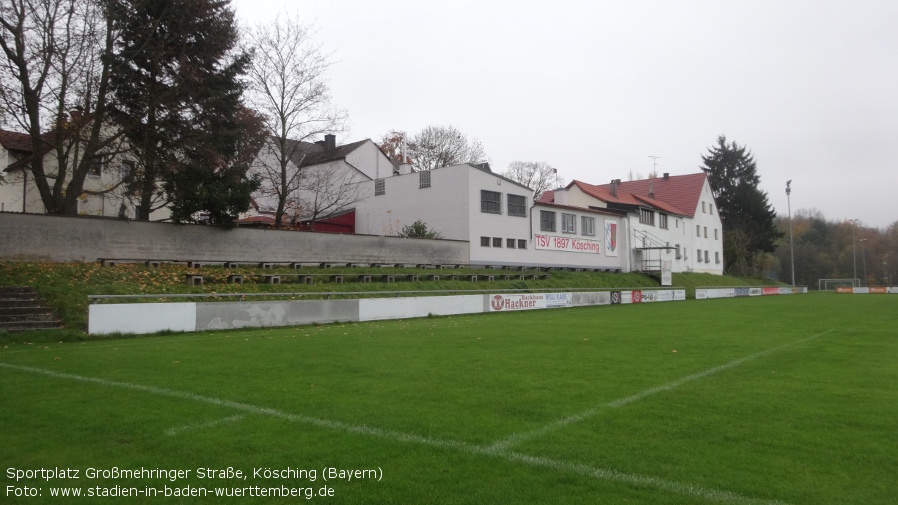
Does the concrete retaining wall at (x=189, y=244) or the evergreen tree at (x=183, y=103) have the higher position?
the evergreen tree at (x=183, y=103)

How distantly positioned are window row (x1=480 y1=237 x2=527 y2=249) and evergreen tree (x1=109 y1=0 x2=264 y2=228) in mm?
17452

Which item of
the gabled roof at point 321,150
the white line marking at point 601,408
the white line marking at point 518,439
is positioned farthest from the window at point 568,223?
the white line marking at point 518,439

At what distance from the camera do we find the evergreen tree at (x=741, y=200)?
80.4 meters

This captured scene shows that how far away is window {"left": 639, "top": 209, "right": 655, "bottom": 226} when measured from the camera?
185 feet

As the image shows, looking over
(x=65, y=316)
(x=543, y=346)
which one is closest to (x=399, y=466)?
(x=543, y=346)

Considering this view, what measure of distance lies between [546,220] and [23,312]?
35.1m

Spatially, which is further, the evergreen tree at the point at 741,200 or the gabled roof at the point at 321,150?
the evergreen tree at the point at 741,200

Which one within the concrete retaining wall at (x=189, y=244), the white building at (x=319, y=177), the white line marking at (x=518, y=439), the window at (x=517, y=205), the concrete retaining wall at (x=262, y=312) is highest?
the white building at (x=319, y=177)

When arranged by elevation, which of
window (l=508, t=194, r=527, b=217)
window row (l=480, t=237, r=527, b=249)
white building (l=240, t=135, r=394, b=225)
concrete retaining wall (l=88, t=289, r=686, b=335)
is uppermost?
white building (l=240, t=135, r=394, b=225)

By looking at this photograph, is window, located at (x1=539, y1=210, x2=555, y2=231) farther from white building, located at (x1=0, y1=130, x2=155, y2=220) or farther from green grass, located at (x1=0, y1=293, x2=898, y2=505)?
green grass, located at (x1=0, y1=293, x2=898, y2=505)

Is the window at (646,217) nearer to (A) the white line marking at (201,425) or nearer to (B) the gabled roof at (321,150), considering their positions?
(B) the gabled roof at (321,150)

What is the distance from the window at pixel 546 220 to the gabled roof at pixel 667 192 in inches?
548

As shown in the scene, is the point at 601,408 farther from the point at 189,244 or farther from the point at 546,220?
the point at 546,220

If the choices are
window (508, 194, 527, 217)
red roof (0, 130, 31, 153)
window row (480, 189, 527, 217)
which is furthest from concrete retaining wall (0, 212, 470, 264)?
red roof (0, 130, 31, 153)
